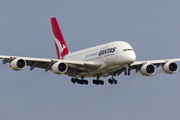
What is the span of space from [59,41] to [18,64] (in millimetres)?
20816

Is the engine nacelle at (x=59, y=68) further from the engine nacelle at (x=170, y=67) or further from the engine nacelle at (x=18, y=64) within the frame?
the engine nacelle at (x=170, y=67)

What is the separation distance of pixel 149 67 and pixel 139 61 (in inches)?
68.1

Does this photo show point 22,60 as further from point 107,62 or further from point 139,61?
point 139,61

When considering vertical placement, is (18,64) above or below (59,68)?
above

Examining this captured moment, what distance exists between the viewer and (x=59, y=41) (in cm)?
7594

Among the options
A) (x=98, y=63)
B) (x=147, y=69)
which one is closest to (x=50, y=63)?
(x=98, y=63)

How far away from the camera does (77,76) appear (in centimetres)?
6350

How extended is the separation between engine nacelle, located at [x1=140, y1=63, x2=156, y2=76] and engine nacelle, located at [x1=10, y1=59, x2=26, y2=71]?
16.5 m

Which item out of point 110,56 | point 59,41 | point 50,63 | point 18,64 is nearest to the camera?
point 18,64

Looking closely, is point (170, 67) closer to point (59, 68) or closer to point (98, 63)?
point (98, 63)

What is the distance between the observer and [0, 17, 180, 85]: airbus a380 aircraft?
56375 mm

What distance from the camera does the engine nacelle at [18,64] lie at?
55469mm

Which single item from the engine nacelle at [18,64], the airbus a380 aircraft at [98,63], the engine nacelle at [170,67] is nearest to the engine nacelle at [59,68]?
the airbus a380 aircraft at [98,63]

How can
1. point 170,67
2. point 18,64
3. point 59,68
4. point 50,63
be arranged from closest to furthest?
point 18,64, point 59,68, point 50,63, point 170,67
